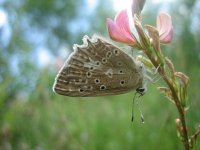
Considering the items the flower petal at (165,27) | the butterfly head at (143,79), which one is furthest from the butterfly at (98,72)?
the flower petal at (165,27)

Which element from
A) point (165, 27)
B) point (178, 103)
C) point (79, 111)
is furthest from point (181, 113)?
point (79, 111)

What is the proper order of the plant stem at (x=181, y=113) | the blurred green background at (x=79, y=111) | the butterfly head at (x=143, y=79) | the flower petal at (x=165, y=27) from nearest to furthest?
the plant stem at (x=181, y=113) < the flower petal at (x=165, y=27) < the butterfly head at (x=143, y=79) < the blurred green background at (x=79, y=111)

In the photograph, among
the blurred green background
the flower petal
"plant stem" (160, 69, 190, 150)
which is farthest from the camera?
the blurred green background

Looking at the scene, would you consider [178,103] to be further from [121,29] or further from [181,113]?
[121,29]

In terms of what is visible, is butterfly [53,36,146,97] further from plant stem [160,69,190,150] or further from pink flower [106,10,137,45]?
plant stem [160,69,190,150]

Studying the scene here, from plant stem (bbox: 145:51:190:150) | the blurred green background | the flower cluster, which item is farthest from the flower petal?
the blurred green background

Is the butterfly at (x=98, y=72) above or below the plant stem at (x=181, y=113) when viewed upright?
above

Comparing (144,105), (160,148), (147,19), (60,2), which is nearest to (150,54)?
(160,148)

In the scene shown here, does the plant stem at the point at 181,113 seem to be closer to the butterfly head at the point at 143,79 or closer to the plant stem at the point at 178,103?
the plant stem at the point at 178,103
